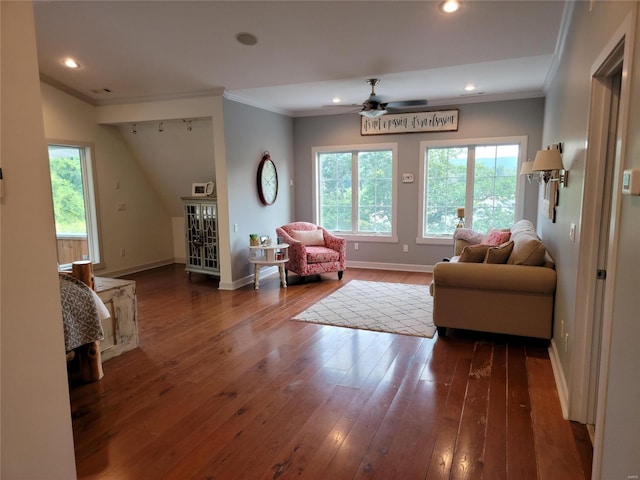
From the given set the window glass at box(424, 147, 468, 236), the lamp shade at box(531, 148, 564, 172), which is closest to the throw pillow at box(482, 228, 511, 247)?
the lamp shade at box(531, 148, 564, 172)

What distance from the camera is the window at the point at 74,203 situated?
19.4 feet

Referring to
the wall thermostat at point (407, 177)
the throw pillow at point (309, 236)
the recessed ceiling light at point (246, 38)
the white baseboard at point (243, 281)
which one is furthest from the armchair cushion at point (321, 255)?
the recessed ceiling light at point (246, 38)

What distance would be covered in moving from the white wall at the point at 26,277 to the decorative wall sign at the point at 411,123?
224 inches

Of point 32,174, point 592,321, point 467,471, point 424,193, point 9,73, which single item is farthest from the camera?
point 424,193

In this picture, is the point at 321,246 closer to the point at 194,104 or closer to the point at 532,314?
the point at 194,104

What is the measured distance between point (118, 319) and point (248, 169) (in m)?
3.06

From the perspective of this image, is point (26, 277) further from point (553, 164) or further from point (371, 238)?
point (371, 238)

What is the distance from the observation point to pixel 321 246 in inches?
253

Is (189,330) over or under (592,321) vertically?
under

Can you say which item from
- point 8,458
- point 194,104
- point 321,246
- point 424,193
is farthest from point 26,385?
point 424,193

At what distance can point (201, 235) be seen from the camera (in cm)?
605

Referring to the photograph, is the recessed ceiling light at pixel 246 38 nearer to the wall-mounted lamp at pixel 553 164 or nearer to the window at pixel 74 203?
the wall-mounted lamp at pixel 553 164

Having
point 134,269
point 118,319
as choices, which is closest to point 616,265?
point 118,319

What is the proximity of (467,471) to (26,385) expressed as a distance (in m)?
1.96
